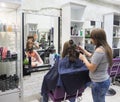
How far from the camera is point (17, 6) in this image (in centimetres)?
241

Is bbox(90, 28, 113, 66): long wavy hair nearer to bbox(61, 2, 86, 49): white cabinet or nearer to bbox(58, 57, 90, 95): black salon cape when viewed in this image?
bbox(58, 57, 90, 95): black salon cape

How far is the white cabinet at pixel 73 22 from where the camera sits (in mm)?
3098

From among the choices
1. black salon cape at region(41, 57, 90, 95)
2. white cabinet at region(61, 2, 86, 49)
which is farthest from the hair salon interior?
black salon cape at region(41, 57, 90, 95)

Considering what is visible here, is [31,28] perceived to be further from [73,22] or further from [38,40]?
[73,22]

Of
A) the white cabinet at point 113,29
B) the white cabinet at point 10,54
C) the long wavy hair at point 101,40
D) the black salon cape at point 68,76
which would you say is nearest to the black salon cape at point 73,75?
the black salon cape at point 68,76

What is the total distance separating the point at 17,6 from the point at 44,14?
73 centimetres

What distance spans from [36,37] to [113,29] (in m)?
2.19

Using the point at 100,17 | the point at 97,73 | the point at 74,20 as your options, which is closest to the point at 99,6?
the point at 100,17

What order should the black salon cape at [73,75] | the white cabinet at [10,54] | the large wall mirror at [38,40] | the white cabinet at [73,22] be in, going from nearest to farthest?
the black salon cape at [73,75] → the white cabinet at [10,54] → the large wall mirror at [38,40] → the white cabinet at [73,22]

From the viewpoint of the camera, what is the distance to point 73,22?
132 inches

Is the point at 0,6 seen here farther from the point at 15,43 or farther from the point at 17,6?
the point at 15,43

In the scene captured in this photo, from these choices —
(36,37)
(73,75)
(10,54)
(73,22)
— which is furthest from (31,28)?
(73,75)

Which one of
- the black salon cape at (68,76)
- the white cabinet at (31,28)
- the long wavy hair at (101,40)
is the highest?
the white cabinet at (31,28)

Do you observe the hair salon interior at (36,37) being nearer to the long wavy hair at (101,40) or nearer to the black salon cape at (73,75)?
the black salon cape at (73,75)
